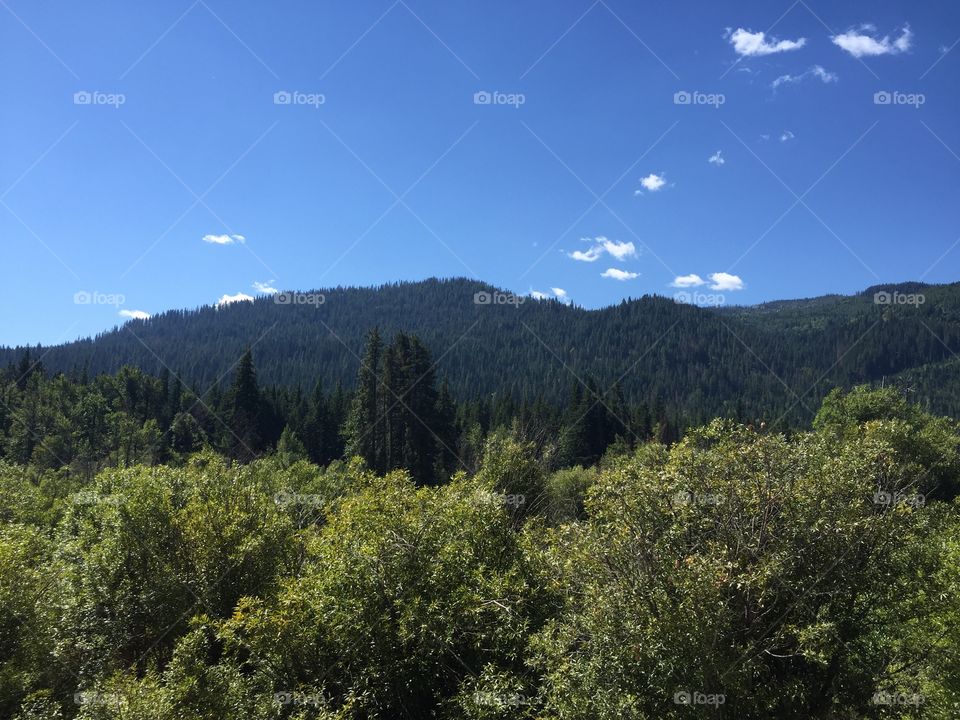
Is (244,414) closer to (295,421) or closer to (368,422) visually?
(295,421)

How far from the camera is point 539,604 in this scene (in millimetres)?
18641

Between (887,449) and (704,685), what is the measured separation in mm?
10196

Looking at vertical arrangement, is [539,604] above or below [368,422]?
below

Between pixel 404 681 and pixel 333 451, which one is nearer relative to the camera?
pixel 404 681

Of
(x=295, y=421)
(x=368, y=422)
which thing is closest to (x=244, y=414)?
(x=295, y=421)

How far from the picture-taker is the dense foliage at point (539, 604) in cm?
1345

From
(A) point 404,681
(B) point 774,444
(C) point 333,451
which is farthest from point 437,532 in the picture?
(C) point 333,451

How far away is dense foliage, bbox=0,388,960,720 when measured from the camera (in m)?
13.5

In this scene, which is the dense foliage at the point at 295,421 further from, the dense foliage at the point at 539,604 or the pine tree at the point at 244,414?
the dense foliage at the point at 539,604

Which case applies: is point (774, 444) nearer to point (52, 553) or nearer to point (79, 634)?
point (79, 634)

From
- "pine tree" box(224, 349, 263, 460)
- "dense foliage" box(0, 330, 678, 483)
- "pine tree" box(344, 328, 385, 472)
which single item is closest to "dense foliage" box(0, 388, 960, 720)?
"dense foliage" box(0, 330, 678, 483)

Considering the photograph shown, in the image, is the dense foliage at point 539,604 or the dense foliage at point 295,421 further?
the dense foliage at point 295,421

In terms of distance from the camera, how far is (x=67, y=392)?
10300 cm

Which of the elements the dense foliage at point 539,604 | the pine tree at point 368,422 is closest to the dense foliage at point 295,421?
the pine tree at point 368,422
